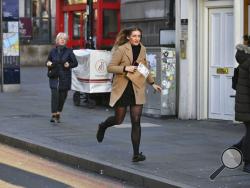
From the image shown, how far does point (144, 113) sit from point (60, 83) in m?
2.51

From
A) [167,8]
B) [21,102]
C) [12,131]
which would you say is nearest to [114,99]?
[12,131]

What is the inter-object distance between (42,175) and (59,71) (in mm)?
4315

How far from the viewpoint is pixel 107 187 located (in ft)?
26.1

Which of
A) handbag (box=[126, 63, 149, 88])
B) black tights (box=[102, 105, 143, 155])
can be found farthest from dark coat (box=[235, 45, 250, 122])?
black tights (box=[102, 105, 143, 155])

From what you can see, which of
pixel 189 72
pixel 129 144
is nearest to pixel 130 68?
pixel 129 144

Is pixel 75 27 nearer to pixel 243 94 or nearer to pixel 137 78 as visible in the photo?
pixel 137 78

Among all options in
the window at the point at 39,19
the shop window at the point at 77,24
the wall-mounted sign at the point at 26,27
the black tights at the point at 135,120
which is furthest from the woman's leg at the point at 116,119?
the window at the point at 39,19

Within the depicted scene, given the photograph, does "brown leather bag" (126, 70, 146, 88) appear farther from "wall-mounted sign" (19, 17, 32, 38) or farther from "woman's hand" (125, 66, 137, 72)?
"wall-mounted sign" (19, 17, 32, 38)

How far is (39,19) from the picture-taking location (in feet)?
112

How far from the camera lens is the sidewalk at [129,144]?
7992mm

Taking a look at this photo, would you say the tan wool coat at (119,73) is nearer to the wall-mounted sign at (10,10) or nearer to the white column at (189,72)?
the white column at (189,72)

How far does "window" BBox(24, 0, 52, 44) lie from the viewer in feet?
111

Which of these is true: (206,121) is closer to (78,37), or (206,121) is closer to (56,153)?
(56,153)

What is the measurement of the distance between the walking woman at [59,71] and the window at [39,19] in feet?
69.0
